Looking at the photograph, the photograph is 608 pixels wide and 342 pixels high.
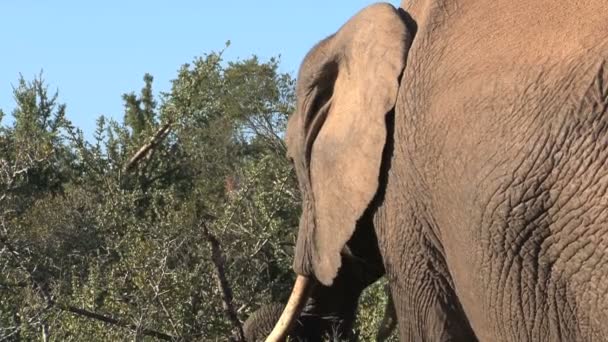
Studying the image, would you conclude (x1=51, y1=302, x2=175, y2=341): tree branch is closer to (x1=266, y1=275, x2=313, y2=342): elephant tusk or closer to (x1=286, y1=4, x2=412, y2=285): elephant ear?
(x1=266, y1=275, x2=313, y2=342): elephant tusk

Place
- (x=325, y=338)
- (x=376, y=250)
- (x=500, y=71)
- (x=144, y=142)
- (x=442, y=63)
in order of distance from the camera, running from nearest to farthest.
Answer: (x=500, y=71)
(x=442, y=63)
(x=376, y=250)
(x=325, y=338)
(x=144, y=142)

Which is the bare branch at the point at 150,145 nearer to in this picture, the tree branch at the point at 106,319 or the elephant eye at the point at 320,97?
the tree branch at the point at 106,319

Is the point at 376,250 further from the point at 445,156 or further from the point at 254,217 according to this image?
the point at 254,217

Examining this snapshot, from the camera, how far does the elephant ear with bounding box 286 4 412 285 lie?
13.2 feet

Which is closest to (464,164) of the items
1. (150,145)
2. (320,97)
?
(320,97)

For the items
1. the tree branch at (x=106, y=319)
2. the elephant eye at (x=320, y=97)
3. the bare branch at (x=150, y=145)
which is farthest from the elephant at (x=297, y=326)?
the bare branch at (x=150, y=145)

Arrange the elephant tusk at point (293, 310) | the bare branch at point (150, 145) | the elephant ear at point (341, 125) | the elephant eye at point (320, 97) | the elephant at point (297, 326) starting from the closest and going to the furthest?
the elephant ear at point (341, 125) → the elephant eye at point (320, 97) → the elephant tusk at point (293, 310) → the elephant at point (297, 326) → the bare branch at point (150, 145)

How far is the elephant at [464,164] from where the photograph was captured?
313 centimetres

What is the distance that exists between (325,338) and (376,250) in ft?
2.64

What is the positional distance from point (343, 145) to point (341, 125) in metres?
0.07

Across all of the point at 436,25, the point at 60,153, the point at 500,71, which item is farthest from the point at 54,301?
the point at 60,153

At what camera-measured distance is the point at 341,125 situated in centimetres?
423

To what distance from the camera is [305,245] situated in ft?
15.0

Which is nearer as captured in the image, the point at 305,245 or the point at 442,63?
the point at 442,63
